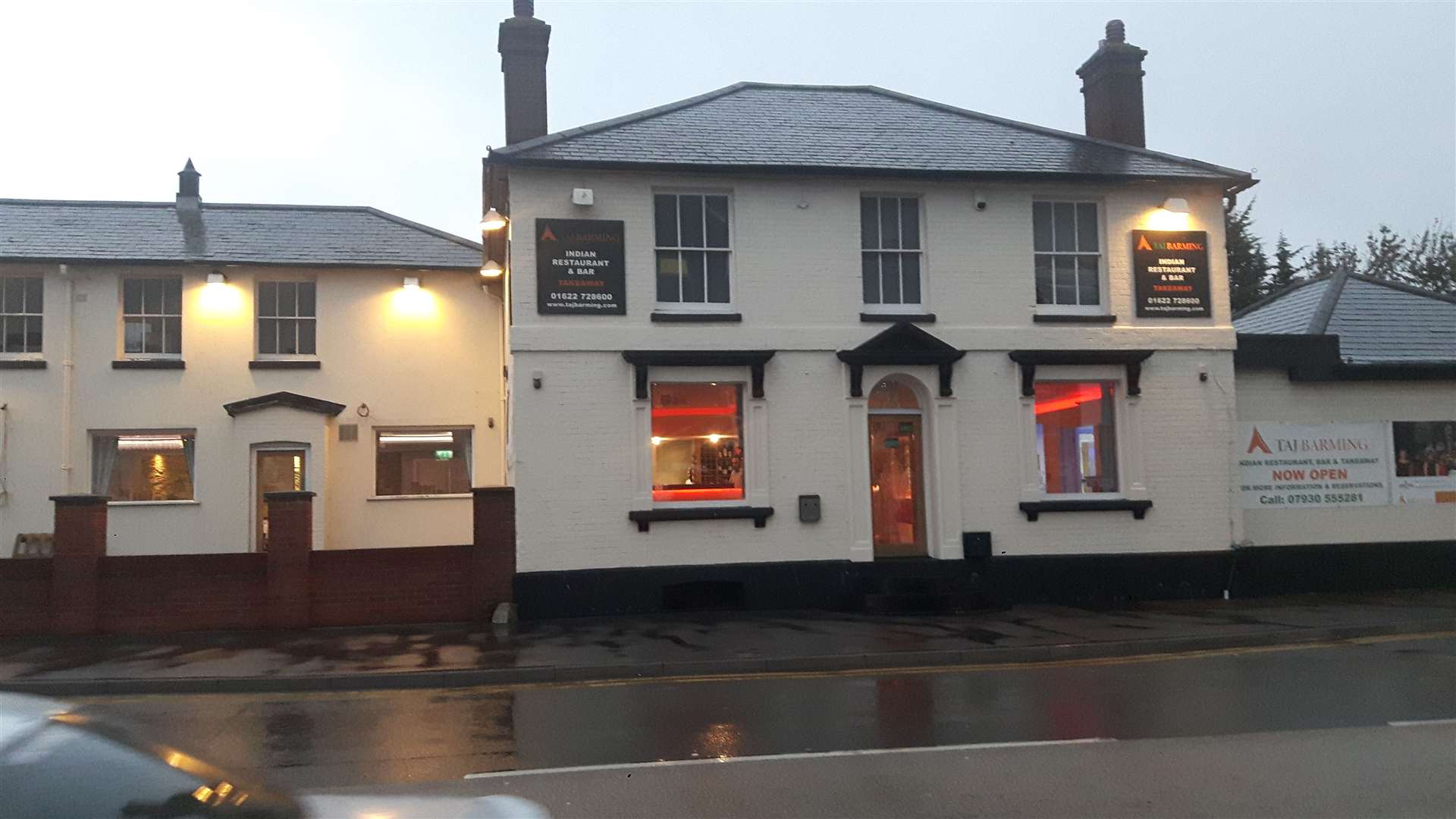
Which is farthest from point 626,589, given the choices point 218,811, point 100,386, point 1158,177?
point 218,811

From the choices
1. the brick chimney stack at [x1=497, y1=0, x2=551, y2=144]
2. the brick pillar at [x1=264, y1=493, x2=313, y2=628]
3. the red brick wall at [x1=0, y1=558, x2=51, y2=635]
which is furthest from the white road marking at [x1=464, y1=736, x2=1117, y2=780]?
the brick chimney stack at [x1=497, y1=0, x2=551, y2=144]

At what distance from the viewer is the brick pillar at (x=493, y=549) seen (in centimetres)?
1441

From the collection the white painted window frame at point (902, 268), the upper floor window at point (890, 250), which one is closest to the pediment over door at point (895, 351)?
the white painted window frame at point (902, 268)

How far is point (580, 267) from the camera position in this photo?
15023 millimetres

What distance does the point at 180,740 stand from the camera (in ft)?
27.3

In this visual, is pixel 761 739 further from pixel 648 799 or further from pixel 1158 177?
pixel 1158 177

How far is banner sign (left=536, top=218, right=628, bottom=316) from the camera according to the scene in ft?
48.9

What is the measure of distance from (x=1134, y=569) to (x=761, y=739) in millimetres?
9750

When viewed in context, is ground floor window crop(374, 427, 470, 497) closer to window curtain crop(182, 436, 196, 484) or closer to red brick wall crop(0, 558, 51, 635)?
window curtain crop(182, 436, 196, 484)

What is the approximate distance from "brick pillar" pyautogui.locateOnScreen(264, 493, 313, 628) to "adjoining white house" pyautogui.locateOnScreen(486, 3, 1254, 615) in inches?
108

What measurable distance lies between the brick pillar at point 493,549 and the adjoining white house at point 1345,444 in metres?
10.7

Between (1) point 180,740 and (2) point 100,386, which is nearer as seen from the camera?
(1) point 180,740

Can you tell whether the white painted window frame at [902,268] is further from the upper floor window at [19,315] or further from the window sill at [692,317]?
the upper floor window at [19,315]

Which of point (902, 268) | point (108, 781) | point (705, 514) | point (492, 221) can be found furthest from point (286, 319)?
point (108, 781)
